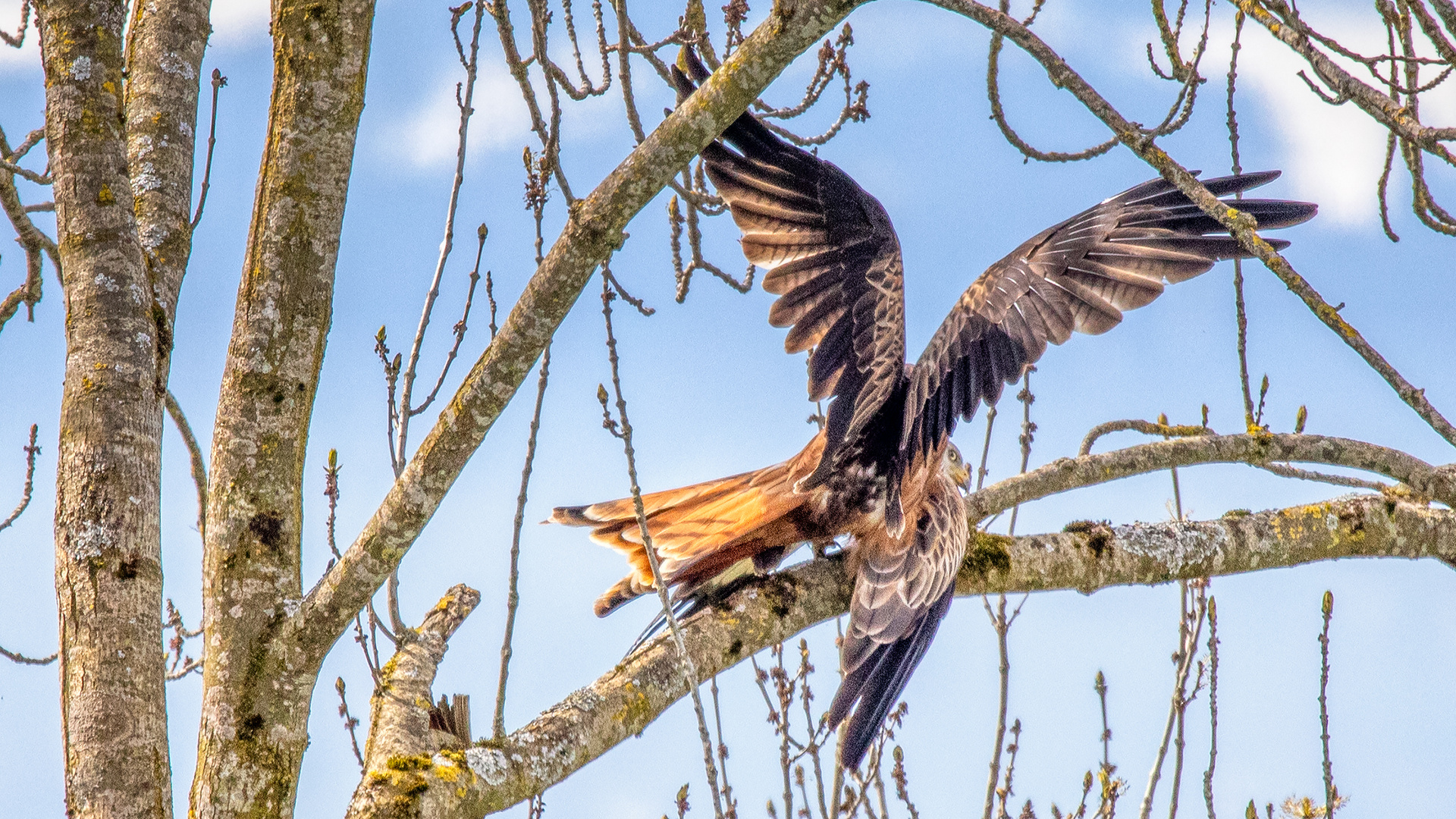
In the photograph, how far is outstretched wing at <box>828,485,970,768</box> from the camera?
2904 mm

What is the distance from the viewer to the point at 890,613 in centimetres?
300

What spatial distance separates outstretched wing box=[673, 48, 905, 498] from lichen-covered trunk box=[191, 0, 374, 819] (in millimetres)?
1259

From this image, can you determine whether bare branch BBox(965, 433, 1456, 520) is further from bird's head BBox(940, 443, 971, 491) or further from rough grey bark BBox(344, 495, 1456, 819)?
bird's head BBox(940, 443, 971, 491)

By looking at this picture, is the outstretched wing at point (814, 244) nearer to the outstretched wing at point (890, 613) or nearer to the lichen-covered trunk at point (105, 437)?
the outstretched wing at point (890, 613)

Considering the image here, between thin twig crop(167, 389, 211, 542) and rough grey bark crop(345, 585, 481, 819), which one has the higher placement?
thin twig crop(167, 389, 211, 542)

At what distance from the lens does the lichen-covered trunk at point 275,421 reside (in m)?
2.23

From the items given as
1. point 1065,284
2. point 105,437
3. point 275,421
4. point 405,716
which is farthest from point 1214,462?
point 105,437

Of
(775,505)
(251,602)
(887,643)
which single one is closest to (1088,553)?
(887,643)

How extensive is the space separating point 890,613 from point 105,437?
189 cm

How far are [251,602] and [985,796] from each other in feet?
6.70

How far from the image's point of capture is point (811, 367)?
3326mm

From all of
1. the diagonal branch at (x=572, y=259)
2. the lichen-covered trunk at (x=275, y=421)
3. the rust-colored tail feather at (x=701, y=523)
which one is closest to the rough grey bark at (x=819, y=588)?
the rust-colored tail feather at (x=701, y=523)

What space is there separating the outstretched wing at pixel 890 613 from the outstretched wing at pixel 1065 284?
0.86 feet

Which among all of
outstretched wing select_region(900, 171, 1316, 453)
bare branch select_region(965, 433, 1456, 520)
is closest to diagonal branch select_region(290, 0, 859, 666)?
outstretched wing select_region(900, 171, 1316, 453)
